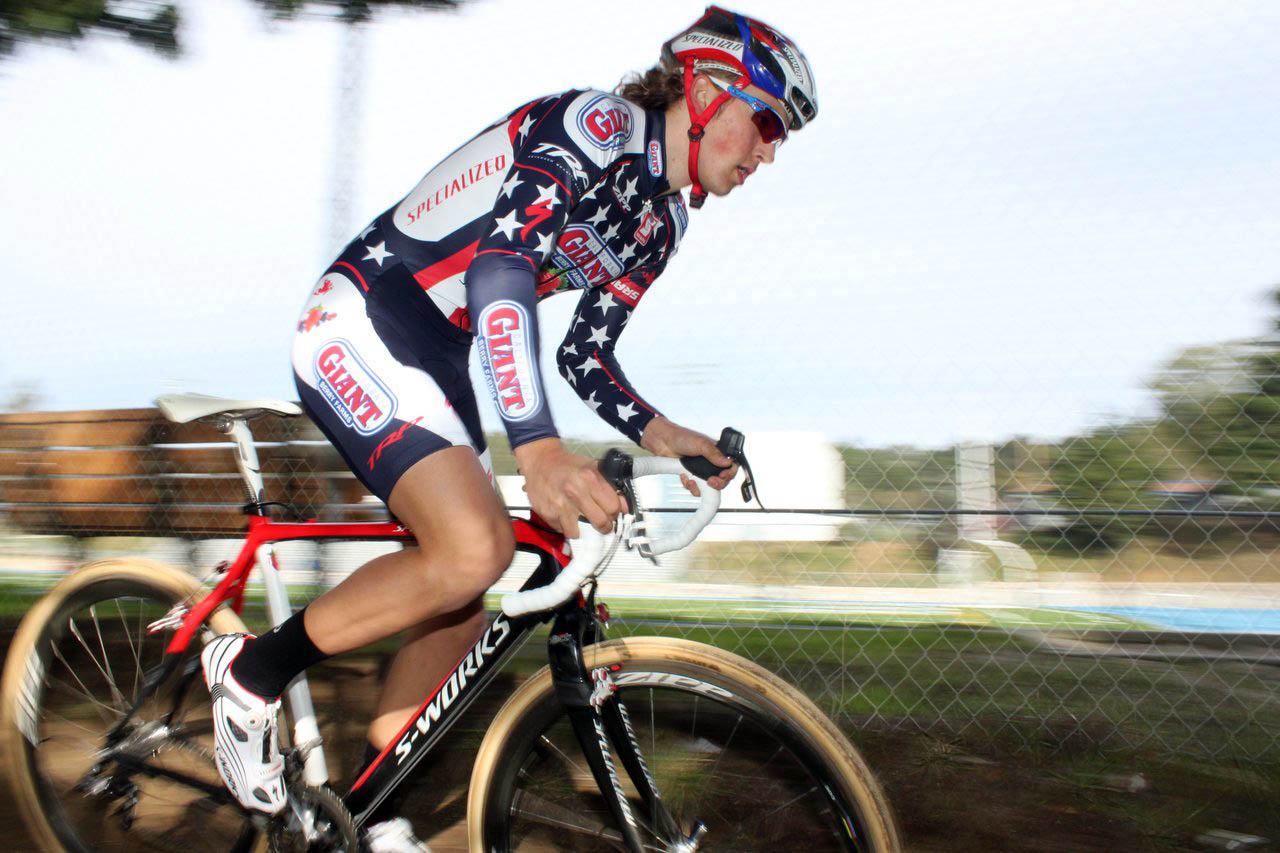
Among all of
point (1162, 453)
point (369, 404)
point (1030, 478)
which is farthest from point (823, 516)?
point (369, 404)

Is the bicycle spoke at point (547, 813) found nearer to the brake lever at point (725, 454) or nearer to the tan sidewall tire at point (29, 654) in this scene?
the brake lever at point (725, 454)

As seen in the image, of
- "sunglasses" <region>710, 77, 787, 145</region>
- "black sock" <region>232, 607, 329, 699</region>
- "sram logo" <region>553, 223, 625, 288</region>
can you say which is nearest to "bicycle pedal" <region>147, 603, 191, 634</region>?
"black sock" <region>232, 607, 329, 699</region>

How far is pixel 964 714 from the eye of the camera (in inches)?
135

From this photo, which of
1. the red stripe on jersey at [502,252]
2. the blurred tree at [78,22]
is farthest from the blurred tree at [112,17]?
the red stripe on jersey at [502,252]

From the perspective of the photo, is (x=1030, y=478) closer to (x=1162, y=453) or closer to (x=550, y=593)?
(x=1162, y=453)

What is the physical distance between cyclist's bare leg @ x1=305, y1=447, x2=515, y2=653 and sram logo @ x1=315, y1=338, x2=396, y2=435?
0.14 m

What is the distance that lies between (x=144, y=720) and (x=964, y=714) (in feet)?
8.64

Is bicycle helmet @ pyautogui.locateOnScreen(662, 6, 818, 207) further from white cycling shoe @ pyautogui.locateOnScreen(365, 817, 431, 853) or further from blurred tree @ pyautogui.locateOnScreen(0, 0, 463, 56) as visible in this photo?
blurred tree @ pyautogui.locateOnScreen(0, 0, 463, 56)

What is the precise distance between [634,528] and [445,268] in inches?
28.3

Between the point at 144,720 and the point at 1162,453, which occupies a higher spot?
the point at 1162,453

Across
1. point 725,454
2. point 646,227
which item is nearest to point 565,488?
point 725,454

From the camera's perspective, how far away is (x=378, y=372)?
1814mm

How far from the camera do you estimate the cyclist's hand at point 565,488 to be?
1.45 metres

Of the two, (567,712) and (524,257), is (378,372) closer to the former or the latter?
(524,257)
